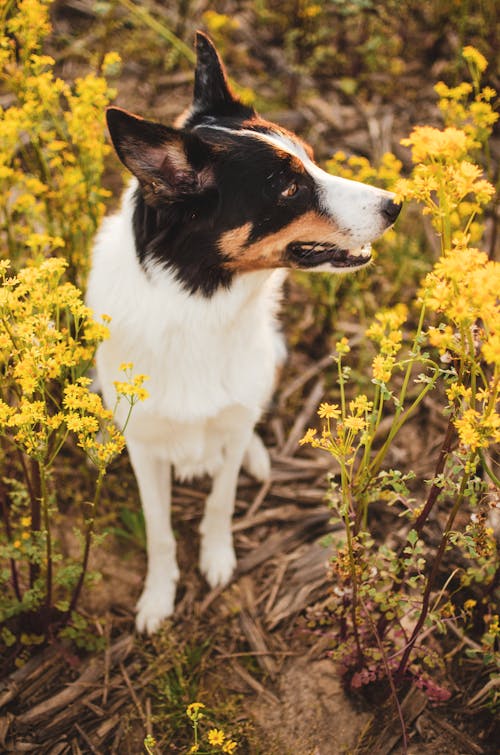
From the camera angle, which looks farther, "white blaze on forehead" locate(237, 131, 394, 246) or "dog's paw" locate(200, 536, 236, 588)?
"dog's paw" locate(200, 536, 236, 588)

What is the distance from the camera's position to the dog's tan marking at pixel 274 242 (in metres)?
2.18

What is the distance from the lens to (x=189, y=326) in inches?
91.7

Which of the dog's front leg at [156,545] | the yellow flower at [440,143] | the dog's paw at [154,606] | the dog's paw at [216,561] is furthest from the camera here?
the dog's paw at [216,561]

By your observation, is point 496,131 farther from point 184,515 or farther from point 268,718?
point 268,718

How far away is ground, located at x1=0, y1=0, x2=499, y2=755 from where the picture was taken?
2.34 metres

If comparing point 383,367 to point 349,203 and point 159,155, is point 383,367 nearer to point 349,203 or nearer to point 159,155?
point 349,203

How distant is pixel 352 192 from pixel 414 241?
1.68 meters

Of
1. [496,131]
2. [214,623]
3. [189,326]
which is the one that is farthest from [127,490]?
[496,131]

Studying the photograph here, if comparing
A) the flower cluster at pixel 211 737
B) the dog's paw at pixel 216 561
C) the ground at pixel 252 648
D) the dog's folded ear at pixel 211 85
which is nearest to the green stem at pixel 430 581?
the ground at pixel 252 648

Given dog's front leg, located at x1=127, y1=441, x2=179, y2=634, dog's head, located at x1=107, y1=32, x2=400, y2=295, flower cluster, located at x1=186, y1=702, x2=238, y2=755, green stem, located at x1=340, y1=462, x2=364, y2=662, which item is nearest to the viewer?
green stem, located at x1=340, y1=462, x2=364, y2=662

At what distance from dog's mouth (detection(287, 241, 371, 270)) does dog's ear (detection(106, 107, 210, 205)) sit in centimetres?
41

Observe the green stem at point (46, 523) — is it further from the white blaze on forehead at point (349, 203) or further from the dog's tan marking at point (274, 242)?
the white blaze on forehead at point (349, 203)

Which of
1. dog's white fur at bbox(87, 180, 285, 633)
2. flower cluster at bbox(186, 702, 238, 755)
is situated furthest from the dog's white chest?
flower cluster at bbox(186, 702, 238, 755)

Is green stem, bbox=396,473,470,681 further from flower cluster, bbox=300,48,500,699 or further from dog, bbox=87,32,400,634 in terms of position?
dog, bbox=87,32,400,634
